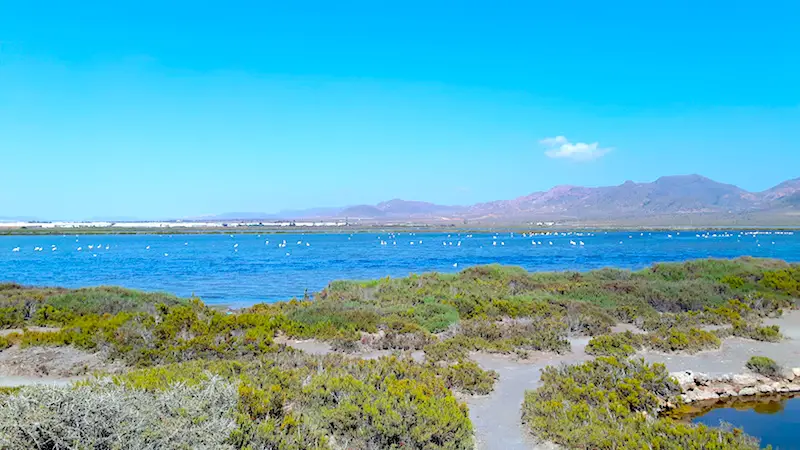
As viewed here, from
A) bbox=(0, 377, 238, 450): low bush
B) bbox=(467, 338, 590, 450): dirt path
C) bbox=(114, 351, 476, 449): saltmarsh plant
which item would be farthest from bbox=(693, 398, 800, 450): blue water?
bbox=(0, 377, 238, 450): low bush

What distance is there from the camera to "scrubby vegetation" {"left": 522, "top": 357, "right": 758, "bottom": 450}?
6676mm

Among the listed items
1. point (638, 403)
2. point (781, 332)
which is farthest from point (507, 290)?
point (638, 403)

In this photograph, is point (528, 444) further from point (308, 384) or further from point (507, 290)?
point (507, 290)

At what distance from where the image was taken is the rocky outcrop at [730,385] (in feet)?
32.9

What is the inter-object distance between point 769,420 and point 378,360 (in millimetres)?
7065

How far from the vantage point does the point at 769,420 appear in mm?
8945

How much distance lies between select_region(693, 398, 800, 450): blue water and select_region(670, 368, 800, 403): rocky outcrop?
43 centimetres

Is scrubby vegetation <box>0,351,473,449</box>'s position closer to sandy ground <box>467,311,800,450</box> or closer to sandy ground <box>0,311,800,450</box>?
sandy ground <box>467,311,800,450</box>

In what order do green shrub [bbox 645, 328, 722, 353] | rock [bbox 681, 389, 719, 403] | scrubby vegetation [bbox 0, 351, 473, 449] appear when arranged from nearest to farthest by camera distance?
1. scrubby vegetation [bbox 0, 351, 473, 449]
2. rock [bbox 681, 389, 719, 403]
3. green shrub [bbox 645, 328, 722, 353]

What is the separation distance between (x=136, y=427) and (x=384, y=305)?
13.1 metres

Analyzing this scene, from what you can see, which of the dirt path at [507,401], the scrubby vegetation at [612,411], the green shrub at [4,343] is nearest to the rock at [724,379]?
the scrubby vegetation at [612,411]

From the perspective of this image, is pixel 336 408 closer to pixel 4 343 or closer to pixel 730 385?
pixel 730 385

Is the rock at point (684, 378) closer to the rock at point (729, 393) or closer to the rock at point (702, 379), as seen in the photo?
the rock at point (702, 379)

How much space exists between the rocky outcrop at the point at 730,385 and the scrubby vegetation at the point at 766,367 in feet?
0.36
